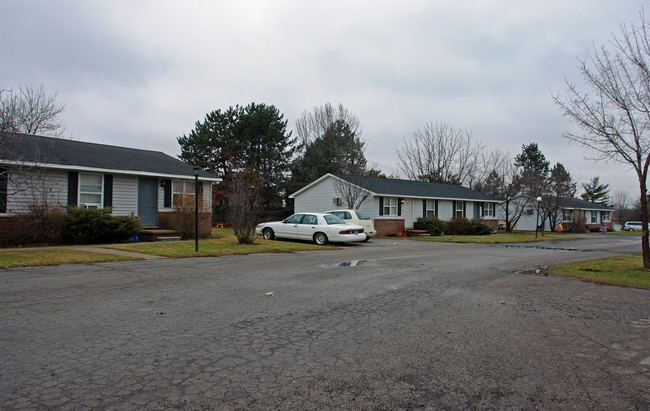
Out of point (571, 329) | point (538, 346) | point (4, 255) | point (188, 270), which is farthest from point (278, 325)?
point (4, 255)

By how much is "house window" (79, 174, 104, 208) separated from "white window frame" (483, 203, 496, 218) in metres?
31.5

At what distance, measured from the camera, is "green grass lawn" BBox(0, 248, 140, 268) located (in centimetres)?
994

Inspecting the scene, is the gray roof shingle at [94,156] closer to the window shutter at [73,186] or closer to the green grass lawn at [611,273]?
the window shutter at [73,186]

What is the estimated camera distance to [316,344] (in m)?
4.50

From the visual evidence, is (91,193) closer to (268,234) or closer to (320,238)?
(268,234)

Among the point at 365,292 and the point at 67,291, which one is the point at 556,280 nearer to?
the point at 365,292

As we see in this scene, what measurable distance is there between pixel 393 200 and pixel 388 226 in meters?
2.15

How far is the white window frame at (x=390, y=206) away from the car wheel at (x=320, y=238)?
11.7 m

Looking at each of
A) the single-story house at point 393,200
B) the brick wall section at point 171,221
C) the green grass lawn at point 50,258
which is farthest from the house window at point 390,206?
the green grass lawn at point 50,258

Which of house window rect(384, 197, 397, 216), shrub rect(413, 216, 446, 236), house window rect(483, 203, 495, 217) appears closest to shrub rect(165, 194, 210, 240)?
house window rect(384, 197, 397, 216)

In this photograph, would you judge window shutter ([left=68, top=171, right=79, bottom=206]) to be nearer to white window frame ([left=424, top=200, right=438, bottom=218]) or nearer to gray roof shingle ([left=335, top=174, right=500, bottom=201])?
gray roof shingle ([left=335, top=174, right=500, bottom=201])

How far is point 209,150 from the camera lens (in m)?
41.4

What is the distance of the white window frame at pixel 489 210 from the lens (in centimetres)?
3784

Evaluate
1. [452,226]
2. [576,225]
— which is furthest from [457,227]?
[576,225]
